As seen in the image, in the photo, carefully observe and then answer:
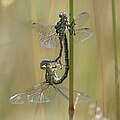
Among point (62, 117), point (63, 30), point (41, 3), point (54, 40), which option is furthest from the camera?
point (41, 3)

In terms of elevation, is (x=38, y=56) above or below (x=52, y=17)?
below

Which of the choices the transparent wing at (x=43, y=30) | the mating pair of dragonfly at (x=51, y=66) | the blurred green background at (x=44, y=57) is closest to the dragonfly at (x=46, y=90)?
the mating pair of dragonfly at (x=51, y=66)

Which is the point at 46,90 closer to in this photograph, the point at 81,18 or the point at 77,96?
the point at 77,96

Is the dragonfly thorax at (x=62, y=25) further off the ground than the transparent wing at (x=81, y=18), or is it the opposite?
the transparent wing at (x=81, y=18)

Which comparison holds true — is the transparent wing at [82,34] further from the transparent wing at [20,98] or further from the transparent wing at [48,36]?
the transparent wing at [20,98]

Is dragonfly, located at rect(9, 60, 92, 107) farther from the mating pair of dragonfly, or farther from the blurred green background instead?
the blurred green background

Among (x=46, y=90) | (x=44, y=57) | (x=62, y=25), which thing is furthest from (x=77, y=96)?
(x=44, y=57)

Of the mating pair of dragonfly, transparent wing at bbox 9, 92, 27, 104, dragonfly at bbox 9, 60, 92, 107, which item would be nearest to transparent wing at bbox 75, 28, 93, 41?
the mating pair of dragonfly

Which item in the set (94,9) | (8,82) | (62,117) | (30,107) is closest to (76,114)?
(62,117)

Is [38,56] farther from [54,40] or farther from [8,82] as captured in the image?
[54,40]

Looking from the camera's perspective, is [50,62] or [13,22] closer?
[50,62]
